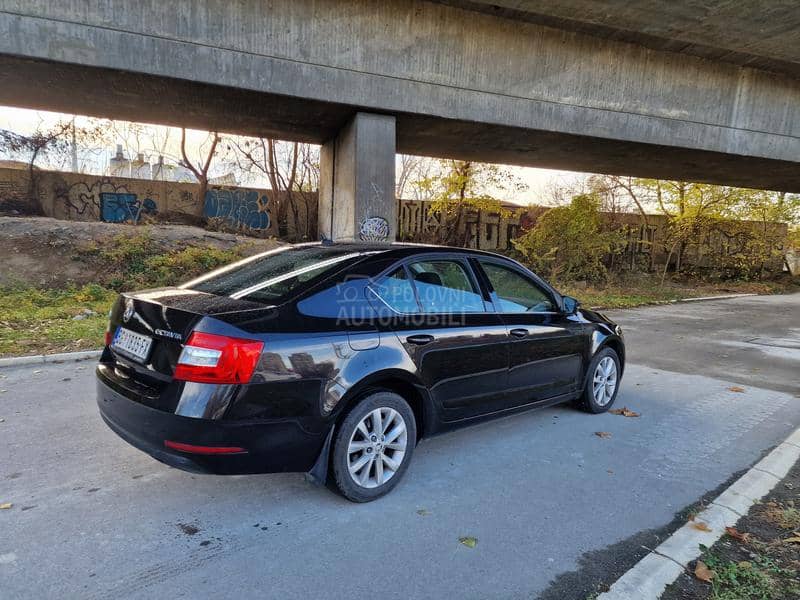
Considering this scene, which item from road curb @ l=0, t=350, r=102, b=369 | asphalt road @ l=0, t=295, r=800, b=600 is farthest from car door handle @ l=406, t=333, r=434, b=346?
road curb @ l=0, t=350, r=102, b=369

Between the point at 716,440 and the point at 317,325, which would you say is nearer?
the point at 317,325

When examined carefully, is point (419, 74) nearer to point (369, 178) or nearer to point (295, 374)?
point (369, 178)

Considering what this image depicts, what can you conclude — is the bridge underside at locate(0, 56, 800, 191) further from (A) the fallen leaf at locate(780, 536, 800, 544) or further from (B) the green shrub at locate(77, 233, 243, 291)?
(A) the fallen leaf at locate(780, 536, 800, 544)

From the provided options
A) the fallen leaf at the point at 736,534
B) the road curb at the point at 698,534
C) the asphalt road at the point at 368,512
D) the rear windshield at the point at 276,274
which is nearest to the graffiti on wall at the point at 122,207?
the asphalt road at the point at 368,512

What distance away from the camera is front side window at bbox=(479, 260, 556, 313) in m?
4.19

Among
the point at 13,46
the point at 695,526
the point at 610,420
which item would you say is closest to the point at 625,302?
the point at 610,420

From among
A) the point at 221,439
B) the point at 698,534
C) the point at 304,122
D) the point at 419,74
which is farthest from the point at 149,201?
the point at 698,534

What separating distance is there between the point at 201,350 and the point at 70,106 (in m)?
10.4

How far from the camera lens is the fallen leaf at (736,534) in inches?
117

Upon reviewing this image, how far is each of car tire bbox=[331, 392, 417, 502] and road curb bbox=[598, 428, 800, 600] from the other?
1.42m

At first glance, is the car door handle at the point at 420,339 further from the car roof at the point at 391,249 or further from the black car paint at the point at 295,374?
the car roof at the point at 391,249

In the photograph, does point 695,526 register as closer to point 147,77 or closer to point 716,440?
point 716,440

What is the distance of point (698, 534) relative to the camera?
295 centimetres

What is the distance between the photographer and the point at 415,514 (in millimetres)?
3109
